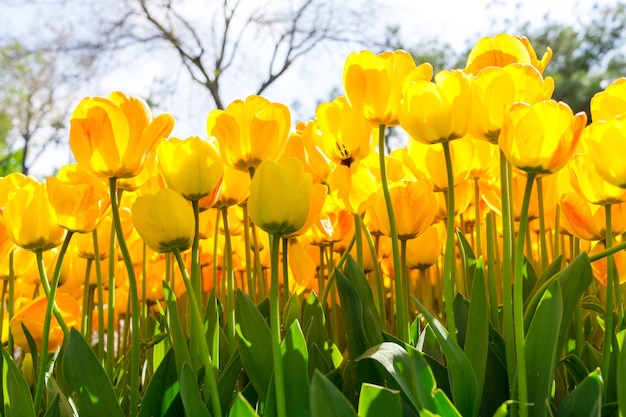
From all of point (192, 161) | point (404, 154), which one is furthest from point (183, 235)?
point (404, 154)

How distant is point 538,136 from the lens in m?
0.56

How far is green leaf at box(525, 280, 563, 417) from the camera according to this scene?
572 millimetres

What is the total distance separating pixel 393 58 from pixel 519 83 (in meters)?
0.16

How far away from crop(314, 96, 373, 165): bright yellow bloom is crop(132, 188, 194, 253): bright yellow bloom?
0.26 meters

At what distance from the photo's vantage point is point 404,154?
96cm

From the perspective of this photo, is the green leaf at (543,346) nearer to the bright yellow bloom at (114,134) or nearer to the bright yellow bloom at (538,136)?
the bright yellow bloom at (538,136)

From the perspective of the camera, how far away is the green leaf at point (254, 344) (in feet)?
2.15

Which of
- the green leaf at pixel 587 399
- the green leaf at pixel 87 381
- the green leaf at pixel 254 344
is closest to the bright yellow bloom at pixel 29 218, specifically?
the green leaf at pixel 87 381

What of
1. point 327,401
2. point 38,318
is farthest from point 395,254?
point 38,318

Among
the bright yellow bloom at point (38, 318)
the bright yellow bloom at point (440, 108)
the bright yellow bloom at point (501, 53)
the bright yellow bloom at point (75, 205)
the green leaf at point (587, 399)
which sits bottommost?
the green leaf at point (587, 399)

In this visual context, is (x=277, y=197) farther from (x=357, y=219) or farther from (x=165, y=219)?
(x=357, y=219)

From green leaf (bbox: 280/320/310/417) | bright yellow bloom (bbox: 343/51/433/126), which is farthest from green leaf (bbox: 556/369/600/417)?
bright yellow bloom (bbox: 343/51/433/126)

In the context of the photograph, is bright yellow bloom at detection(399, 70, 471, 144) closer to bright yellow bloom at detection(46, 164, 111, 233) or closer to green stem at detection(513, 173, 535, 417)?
green stem at detection(513, 173, 535, 417)

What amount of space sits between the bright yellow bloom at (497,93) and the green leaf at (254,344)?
11.3 inches
